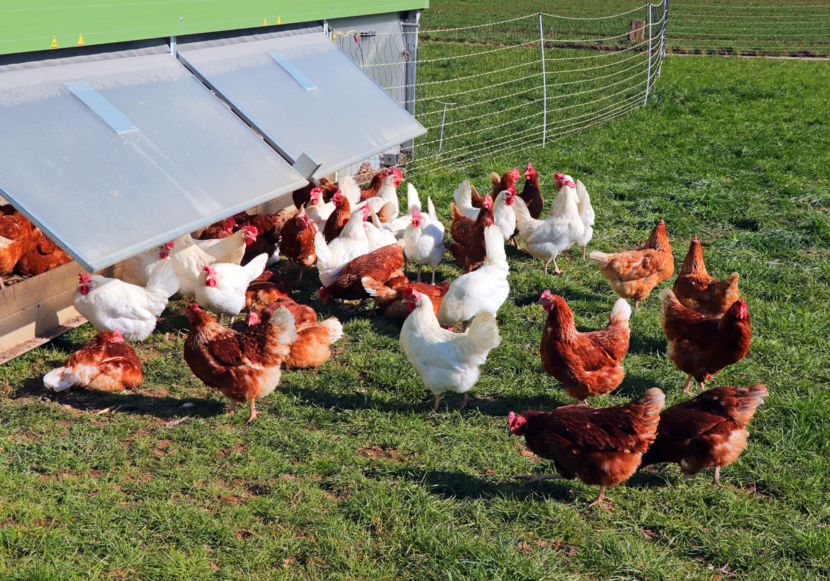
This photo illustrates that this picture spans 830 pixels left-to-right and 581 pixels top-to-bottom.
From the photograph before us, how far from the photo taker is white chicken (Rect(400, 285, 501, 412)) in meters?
4.17

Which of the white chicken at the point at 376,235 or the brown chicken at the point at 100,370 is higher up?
the white chicken at the point at 376,235

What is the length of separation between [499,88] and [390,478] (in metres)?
11.3

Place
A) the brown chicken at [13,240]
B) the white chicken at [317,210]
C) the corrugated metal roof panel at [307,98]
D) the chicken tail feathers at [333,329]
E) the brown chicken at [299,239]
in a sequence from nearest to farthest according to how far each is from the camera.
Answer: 1. the chicken tail feathers at [333,329]
2. the brown chicken at [13,240]
3. the corrugated metal roof panel at [307,98]
4. the brown chicken at [299,239]
5. the white chicken at [317,210]

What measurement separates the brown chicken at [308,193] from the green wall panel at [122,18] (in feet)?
5.75

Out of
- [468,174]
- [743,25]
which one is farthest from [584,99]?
[743,25]

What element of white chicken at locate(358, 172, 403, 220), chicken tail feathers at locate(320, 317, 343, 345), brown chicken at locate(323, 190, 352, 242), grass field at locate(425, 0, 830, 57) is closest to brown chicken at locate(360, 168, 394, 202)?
white chicken at locate(358, 172, 403, 220)

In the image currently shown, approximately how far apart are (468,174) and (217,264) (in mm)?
4932

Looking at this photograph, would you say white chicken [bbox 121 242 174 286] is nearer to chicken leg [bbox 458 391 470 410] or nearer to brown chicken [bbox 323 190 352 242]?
brown chicken [bbox 323 190 352 242]

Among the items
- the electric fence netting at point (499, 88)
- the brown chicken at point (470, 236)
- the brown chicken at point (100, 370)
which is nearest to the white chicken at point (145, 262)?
the brown chicken at point (100, 370)

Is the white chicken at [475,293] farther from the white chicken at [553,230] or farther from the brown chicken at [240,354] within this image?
the brown chicken at [240,354]

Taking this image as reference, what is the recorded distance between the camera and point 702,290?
17.0 ft

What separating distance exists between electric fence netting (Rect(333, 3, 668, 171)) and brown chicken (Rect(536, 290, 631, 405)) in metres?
5.09

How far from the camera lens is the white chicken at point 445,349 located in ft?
13.7

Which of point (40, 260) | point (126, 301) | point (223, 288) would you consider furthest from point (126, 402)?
point (40, 260)
